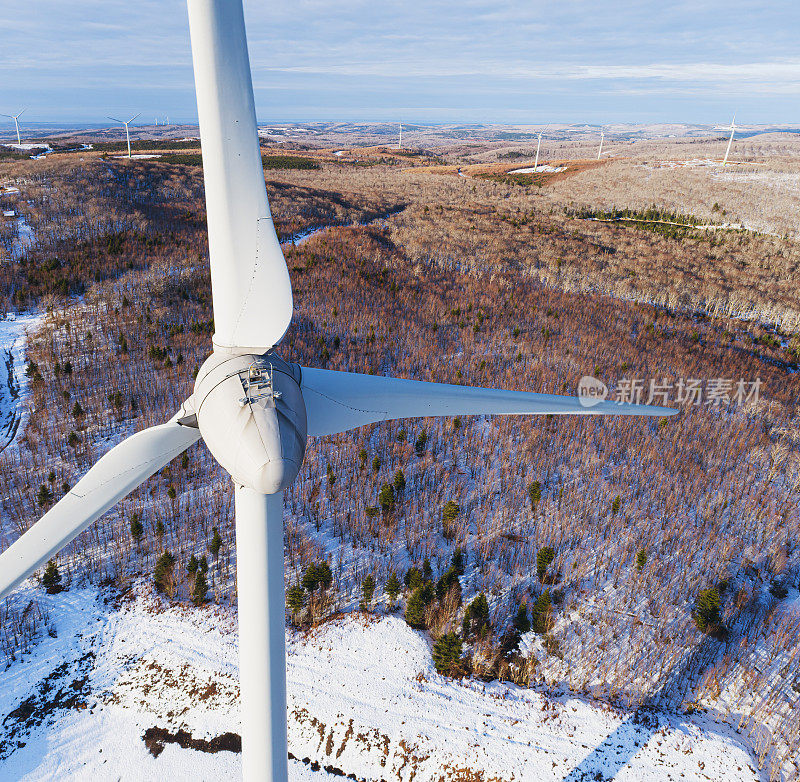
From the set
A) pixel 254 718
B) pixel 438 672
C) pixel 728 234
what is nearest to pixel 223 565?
pixel 438 672

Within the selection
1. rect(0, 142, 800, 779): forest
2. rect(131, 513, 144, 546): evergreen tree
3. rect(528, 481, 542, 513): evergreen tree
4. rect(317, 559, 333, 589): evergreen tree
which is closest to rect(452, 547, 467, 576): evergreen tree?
rect(0, 142, 800, 779): forest

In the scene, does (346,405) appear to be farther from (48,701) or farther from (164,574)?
(48,701)

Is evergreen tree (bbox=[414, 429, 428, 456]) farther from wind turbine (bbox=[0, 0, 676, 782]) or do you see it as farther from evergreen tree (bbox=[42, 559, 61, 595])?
evergreen tree (bbox=[42, 559, 61, 595])

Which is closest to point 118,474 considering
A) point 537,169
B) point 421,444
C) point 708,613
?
point 421,444

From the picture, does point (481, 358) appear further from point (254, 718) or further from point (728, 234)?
point (728, 234)

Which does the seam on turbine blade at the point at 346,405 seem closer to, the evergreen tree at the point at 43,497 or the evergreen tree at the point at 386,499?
the evergreen tree at the point at 386,499

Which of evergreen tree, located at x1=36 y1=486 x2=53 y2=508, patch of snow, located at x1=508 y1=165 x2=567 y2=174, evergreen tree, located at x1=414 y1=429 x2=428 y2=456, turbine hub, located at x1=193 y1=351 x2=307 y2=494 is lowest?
evergreen tree, located at x1=414 y1=429 x2=428 y2=456
